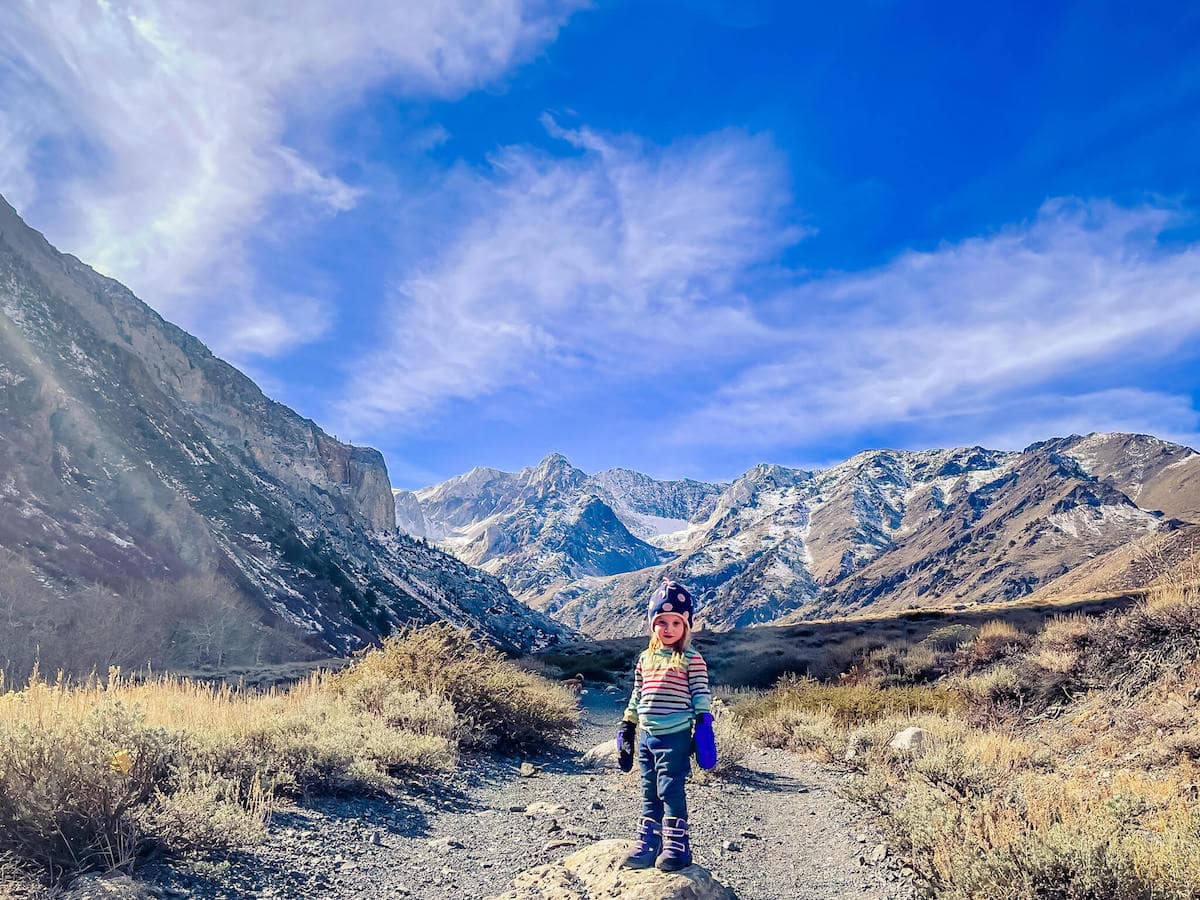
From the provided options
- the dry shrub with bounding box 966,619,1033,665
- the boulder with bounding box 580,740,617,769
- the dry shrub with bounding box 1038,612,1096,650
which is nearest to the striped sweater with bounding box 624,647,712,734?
the boulder with bounding box 580,740,617,769

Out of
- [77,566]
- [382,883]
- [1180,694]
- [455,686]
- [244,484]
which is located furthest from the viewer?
[244,484]

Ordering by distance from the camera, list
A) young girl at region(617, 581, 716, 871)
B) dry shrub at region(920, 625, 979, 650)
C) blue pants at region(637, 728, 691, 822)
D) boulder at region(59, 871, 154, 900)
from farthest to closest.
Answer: dry shrub at region(920, 625, 979, 650)
blue pants at region(637, 728, 691, 822)
young girl at region(617, 581, 716, 871)
boulder at region(59, 871, 154, 900)

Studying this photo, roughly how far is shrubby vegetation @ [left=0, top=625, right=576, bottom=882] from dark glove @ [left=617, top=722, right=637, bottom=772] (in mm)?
3429

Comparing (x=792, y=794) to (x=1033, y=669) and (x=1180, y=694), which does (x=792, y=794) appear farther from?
(x=1033, y=669)

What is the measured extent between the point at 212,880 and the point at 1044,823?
6.81 m

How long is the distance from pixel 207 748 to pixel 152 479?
69.3 metres

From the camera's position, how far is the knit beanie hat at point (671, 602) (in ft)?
21.3

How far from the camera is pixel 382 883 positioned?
19.3 ft

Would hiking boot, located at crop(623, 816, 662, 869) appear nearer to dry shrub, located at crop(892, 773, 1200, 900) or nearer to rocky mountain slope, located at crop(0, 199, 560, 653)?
dry shrub, located at crop(892, 773, 1200, 900)

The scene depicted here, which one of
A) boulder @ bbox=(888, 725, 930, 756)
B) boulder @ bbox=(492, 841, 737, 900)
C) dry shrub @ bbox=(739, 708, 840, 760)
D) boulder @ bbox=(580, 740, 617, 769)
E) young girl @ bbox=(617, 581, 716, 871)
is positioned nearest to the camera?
boulder @ bbox=(492, 841, 737, 900)

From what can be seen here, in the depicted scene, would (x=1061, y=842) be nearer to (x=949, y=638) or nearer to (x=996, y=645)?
(x=996, y=645)

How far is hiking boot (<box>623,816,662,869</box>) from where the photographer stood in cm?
531

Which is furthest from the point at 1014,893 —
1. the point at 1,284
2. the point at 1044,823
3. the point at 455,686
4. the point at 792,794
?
the point at 1,284

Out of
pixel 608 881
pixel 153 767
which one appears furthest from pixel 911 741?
pixel 153 767
